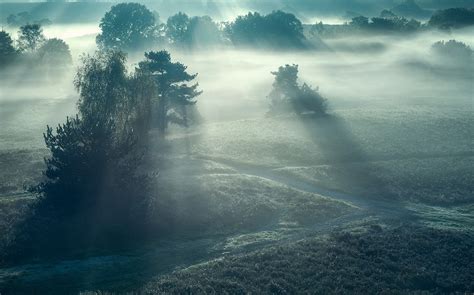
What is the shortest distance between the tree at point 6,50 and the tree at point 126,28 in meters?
44.9

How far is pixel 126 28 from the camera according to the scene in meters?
163

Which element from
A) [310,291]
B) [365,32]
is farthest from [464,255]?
[365,32]

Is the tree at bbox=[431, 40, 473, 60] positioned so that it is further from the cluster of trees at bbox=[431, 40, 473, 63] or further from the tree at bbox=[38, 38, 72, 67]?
the tree at bbox=[38, 38, 72, 67]

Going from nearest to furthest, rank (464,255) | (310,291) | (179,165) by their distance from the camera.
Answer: (310,291) → (464,255) → (179,165)

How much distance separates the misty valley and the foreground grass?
132mm

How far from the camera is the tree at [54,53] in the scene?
12031cm

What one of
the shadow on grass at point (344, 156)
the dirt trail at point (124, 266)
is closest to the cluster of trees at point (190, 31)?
the shadow on grass at point (344, 156)

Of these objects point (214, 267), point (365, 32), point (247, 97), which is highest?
point (365, 32)

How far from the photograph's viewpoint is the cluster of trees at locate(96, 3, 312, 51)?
162125 mm

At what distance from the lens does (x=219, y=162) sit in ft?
194

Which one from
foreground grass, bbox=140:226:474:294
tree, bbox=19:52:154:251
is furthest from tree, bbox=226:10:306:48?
foreground grass, bbox=140:226:474:294

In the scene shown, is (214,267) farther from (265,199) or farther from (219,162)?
(219,162)

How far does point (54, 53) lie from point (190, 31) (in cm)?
5767

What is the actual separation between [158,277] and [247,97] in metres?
87.2
